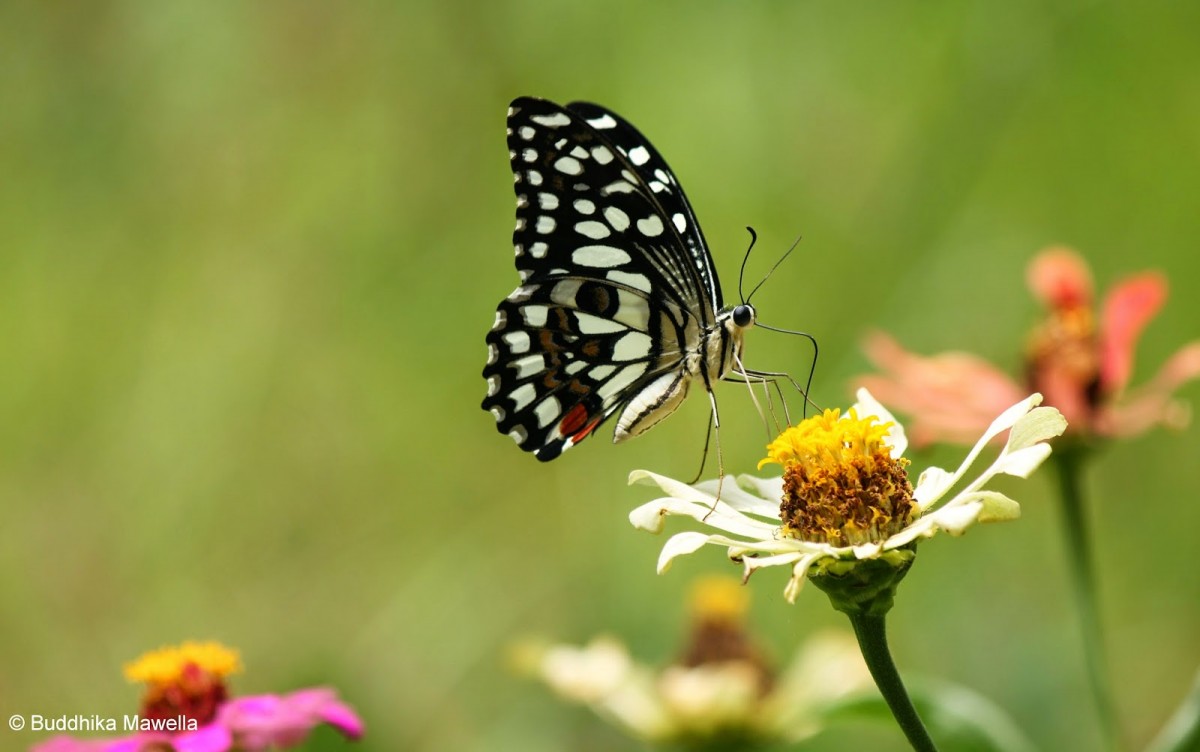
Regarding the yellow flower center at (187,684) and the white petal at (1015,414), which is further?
the yellow flower center at (187,684)

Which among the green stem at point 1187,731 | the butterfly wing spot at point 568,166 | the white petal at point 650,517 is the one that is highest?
the butterfly wing spot at point 568,166

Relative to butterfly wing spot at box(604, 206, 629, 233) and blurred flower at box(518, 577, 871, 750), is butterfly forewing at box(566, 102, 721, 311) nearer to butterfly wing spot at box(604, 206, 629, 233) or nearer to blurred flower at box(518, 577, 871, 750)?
butterfly wing spot at box(604, 206, 629, 233)

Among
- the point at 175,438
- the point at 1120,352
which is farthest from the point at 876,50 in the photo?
the point at 175,438

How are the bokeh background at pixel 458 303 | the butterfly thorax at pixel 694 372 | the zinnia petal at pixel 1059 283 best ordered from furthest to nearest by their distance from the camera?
1. the bokeh background at pixel 458 303
2. the zinnia petal at pixel 1059 283
3. the butterfly thorax at pixel 694 372

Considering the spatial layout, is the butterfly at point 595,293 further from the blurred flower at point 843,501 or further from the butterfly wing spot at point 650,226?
the blurred flower at point 843,501

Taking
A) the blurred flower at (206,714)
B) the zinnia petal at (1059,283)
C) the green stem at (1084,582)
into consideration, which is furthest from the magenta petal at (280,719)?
the zinnia petal at (1059,283)
